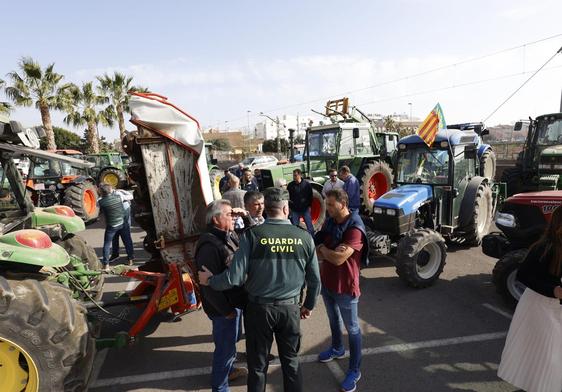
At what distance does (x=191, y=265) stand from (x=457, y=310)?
3.21m

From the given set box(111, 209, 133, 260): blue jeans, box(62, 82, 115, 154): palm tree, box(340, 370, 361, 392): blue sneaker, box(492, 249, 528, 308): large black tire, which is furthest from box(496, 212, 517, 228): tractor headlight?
box(62, 82, 115, 154): palm tree

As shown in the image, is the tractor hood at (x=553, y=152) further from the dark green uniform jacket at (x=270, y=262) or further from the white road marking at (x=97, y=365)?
the white road marking at (x=97, y=365)

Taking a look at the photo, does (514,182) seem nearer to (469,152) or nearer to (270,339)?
(469,152)

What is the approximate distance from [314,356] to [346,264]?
1.17 m

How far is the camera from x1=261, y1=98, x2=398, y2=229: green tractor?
8.84 metres

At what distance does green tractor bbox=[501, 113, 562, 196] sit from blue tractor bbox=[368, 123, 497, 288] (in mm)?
2529

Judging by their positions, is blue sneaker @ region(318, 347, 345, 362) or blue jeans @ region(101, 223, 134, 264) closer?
blue sneaker @ region(318, 347, 345, 362)

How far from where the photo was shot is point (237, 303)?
272 cm

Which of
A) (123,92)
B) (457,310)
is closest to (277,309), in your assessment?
(457,310)

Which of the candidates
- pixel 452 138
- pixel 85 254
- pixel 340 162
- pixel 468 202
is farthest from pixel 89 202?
pixel 468 202

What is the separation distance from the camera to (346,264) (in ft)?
9.89

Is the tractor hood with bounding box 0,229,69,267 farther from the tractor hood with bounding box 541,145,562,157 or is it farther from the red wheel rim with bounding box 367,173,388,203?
the tractor hood with bounding box 541,145,562,157

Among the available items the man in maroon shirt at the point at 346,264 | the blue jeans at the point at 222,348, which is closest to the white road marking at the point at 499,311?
the man in maroon shirt at the point at 346,264

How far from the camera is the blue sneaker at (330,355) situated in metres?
3.46
